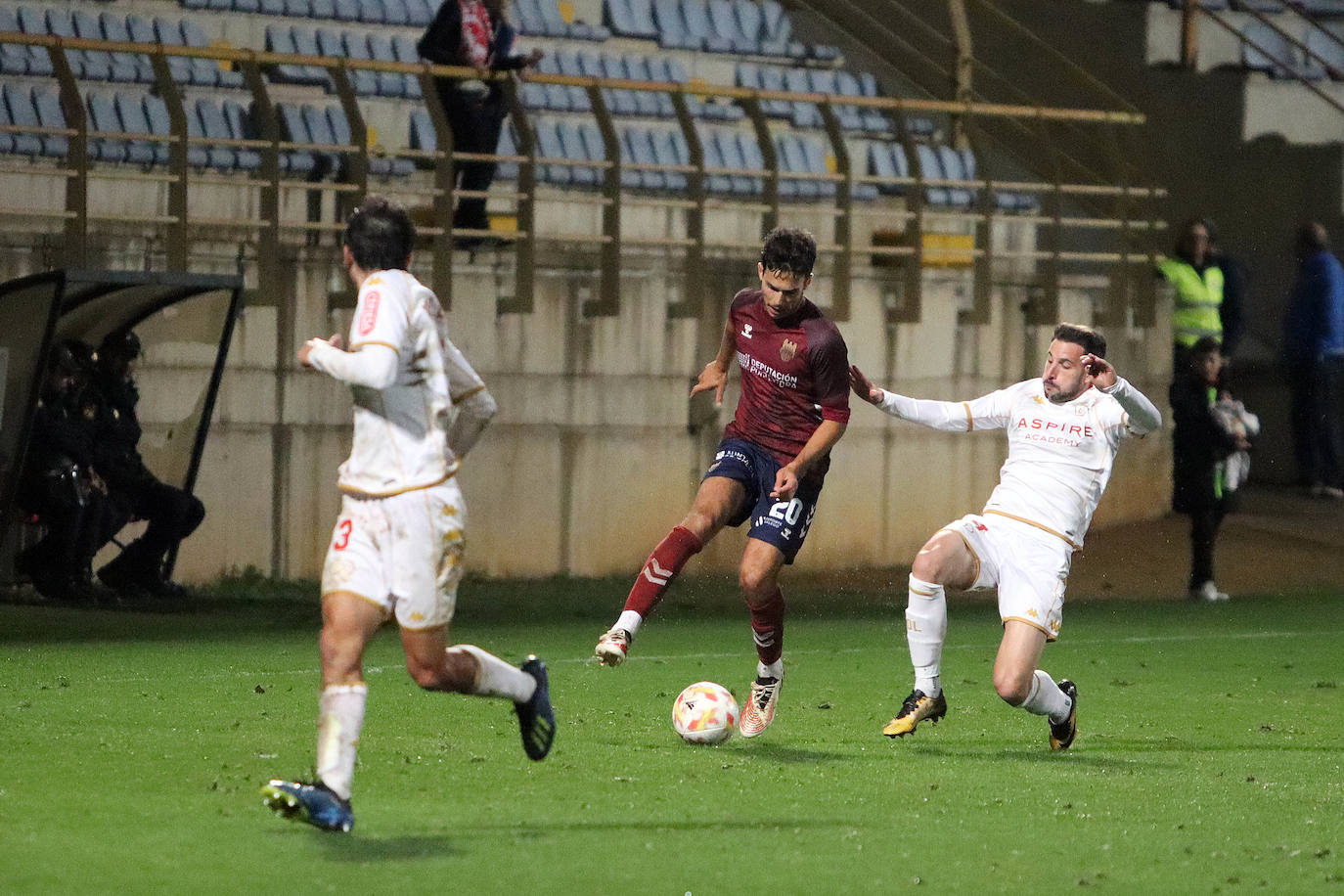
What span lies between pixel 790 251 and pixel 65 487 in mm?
6410

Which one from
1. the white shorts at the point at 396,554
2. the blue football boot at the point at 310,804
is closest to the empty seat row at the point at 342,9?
the white shorts at the point at 396,554

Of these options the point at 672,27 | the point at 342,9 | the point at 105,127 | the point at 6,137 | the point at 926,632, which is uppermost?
the point at 672,27

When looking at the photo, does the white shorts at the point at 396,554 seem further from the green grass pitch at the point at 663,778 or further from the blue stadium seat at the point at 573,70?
the blue stadium seat at the point at 573,70

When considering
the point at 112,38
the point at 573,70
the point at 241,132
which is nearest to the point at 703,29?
the point at 573,70

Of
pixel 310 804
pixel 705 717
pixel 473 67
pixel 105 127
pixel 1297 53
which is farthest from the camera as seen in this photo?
pixel 1297 53

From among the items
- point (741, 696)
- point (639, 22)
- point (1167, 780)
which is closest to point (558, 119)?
point (639, 22)

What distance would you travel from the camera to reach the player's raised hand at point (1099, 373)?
8.25 m

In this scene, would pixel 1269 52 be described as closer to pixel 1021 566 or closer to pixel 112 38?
pixel 112 38

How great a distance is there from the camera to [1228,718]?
9.73 meters

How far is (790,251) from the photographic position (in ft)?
27.8

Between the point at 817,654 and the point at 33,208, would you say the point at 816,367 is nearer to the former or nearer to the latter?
the point at 817,654

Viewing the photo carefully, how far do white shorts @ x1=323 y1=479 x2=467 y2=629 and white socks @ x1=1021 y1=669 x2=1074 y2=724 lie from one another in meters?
2.85

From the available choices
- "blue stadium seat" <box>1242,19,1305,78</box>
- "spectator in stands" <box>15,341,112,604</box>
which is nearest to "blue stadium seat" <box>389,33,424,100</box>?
"spectator in stands" <box>15,341,112,604</box>

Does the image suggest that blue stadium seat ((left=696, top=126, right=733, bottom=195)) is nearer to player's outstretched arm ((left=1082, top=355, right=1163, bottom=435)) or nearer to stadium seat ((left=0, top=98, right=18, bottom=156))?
stadium seat ((left=0, top=98, right=18, bottom=156))
